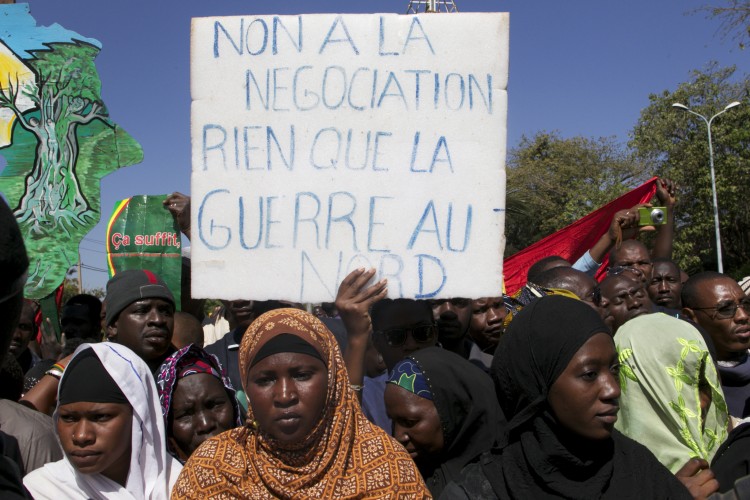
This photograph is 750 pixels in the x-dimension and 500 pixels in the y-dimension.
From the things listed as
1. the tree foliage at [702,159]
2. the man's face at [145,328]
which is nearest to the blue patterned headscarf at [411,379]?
the man's face at [145,328]

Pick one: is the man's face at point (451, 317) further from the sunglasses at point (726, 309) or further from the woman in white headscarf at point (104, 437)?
the woman in white headscarf at point (104, 437)

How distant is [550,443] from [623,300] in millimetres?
2262

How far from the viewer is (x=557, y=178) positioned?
3438cm

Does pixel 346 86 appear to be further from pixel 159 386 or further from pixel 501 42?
pixel 159 386

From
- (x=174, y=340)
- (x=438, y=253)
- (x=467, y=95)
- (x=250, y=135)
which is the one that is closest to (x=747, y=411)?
(x=438, y=253)

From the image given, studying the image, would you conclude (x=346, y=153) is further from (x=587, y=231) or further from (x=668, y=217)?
(x=587, y=231)

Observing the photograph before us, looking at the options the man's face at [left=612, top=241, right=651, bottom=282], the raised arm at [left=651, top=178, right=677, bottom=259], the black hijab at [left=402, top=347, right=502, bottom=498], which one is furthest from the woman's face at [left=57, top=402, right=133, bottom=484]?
the raised arm at [left=651, top=178, right=677, bottom=259]

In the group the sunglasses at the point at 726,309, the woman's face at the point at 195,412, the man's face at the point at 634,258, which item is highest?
the man's face at the point at 634,258

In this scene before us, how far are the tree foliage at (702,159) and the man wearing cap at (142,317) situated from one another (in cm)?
2292

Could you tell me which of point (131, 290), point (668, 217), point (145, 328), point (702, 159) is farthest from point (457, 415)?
point (702, 159)

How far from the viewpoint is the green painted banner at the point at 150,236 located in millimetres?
3838

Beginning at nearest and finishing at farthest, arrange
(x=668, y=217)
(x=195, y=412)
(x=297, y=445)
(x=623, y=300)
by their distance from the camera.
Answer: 1. (x=297, y=445)
2. (x=195, y=412)
3. (x=623, y=300)
4. (x=668, y=217)

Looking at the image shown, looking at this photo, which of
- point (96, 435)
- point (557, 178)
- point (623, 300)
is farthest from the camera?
point (557, 178)

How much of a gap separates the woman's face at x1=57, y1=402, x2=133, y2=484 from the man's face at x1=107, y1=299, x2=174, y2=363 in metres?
0.86
